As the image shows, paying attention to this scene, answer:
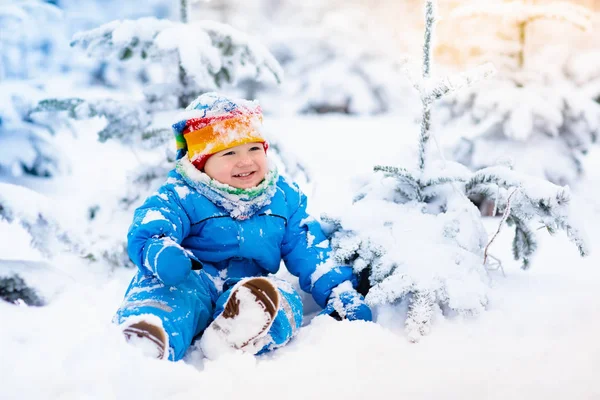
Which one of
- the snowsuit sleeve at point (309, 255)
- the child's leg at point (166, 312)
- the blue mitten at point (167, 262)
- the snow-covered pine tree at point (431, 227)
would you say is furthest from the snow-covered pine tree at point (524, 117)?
the blue mitten at point (167, 262)

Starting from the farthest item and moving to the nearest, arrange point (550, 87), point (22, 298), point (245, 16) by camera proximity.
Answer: point (245, 16) → point (550, 87) → point (22, 298)

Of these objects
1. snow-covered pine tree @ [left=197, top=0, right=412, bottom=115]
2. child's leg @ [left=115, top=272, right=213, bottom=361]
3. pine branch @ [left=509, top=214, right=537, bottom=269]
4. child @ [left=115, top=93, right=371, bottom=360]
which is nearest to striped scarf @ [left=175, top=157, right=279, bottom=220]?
child @ [left=115, top=93, right=371, bottom=360]

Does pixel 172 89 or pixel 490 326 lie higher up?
pixel 172 89

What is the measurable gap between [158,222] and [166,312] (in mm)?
390

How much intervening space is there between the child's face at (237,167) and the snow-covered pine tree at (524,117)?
287 centimetres

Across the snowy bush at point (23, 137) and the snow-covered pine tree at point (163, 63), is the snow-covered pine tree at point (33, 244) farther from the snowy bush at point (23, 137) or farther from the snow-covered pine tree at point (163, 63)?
the snowy bush at point (23, 137)

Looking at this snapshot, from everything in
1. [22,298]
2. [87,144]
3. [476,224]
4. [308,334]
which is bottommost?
[87,144]

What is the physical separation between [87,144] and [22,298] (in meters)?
4.94

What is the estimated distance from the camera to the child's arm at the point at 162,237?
1878 millimetres

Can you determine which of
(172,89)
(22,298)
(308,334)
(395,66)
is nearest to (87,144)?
(172,89)

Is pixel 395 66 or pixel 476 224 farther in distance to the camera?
pixel 395 66

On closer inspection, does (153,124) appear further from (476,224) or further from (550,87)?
(550,87)

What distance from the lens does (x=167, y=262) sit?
1870mm

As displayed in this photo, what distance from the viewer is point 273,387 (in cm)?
158
